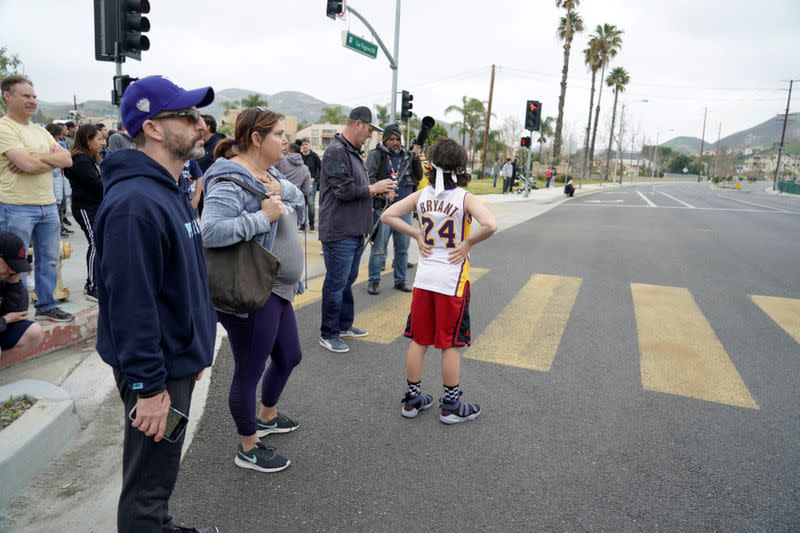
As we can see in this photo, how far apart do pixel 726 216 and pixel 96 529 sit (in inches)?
833

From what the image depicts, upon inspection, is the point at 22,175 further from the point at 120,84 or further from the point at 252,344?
the point at 252,344

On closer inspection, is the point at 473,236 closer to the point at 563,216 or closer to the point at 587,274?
the point at 587,274

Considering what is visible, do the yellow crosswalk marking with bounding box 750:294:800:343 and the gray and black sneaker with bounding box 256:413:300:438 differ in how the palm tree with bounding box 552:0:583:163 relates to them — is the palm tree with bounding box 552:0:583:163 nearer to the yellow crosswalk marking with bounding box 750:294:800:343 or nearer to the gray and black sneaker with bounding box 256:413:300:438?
the yellow crosswalk marking with bounding box 750:294:800:343

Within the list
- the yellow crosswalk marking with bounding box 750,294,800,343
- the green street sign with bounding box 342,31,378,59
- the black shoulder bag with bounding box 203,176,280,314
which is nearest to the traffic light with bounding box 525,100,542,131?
the green street sign with bounding box 342,31,378,59

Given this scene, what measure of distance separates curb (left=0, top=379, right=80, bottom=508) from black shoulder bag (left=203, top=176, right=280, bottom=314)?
1273mm

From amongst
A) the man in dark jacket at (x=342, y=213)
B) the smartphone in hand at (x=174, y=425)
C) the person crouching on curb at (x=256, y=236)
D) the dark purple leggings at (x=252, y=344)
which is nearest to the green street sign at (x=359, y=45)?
the man in dark jacket at (x=342, y=213)

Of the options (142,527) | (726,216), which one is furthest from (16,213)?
(726,216)

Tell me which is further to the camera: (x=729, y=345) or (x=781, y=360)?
(x=729, y=345)

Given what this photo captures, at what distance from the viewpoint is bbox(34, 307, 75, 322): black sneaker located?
4.54 meters

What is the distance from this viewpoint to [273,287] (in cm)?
283

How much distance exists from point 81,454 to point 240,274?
153cm

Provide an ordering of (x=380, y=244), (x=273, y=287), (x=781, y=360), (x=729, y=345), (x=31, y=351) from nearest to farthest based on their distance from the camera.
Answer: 1. (x=273, y=287)
2. (x=31, y=351)
3. (x=781, y=360)
4. (x=729, y=345)
5. (x=380, y=244)

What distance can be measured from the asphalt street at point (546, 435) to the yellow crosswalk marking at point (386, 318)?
7 centimetres

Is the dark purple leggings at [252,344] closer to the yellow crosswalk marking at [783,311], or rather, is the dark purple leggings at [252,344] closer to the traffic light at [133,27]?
the traffic light at [133,27]
